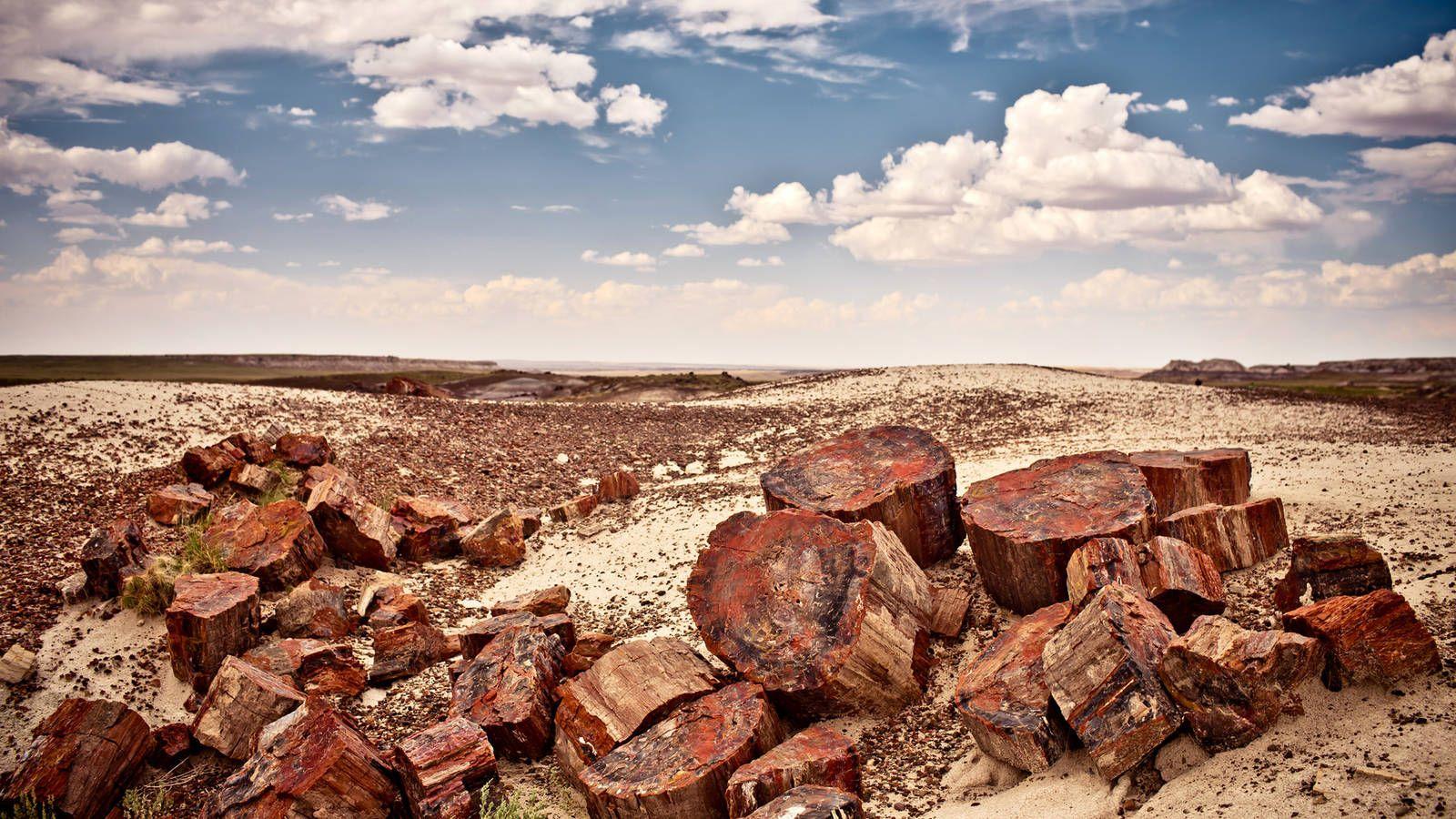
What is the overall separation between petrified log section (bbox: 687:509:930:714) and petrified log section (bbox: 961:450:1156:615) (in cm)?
67

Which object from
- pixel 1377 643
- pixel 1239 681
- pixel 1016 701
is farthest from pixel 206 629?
pixel 1377 643

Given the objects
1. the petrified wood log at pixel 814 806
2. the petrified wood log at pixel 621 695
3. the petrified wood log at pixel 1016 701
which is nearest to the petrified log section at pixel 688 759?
the petrified wood log at pixel 621 695

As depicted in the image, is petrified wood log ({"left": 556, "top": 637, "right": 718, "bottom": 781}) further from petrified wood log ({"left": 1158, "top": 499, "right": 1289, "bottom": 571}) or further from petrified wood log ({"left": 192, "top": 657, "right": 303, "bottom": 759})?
petrified wood log ({"left": 1158, "top": 499, "right": 1289, "bottom": 571})

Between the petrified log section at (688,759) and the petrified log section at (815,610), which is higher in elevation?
the petrified log section at (815,610)

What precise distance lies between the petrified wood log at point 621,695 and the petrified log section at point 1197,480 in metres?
4.89

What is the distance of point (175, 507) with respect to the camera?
11922 mm

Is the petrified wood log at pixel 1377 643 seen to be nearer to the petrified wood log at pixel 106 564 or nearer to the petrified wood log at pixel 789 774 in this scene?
the petrified wood log at pixel 789 774

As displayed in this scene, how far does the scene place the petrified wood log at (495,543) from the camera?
39.9ft

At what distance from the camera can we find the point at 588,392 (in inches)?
1785

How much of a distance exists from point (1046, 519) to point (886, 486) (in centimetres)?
146

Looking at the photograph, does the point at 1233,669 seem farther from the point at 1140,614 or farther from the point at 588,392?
the point at 588,392

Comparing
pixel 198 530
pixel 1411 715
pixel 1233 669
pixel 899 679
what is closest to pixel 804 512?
pixel 899 679

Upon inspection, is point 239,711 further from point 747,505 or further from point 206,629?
point 747,505

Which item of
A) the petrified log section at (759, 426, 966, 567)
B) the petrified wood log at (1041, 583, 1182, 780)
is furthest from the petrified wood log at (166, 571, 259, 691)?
the petrified wood log at (1041, 583, 1182, 780)
